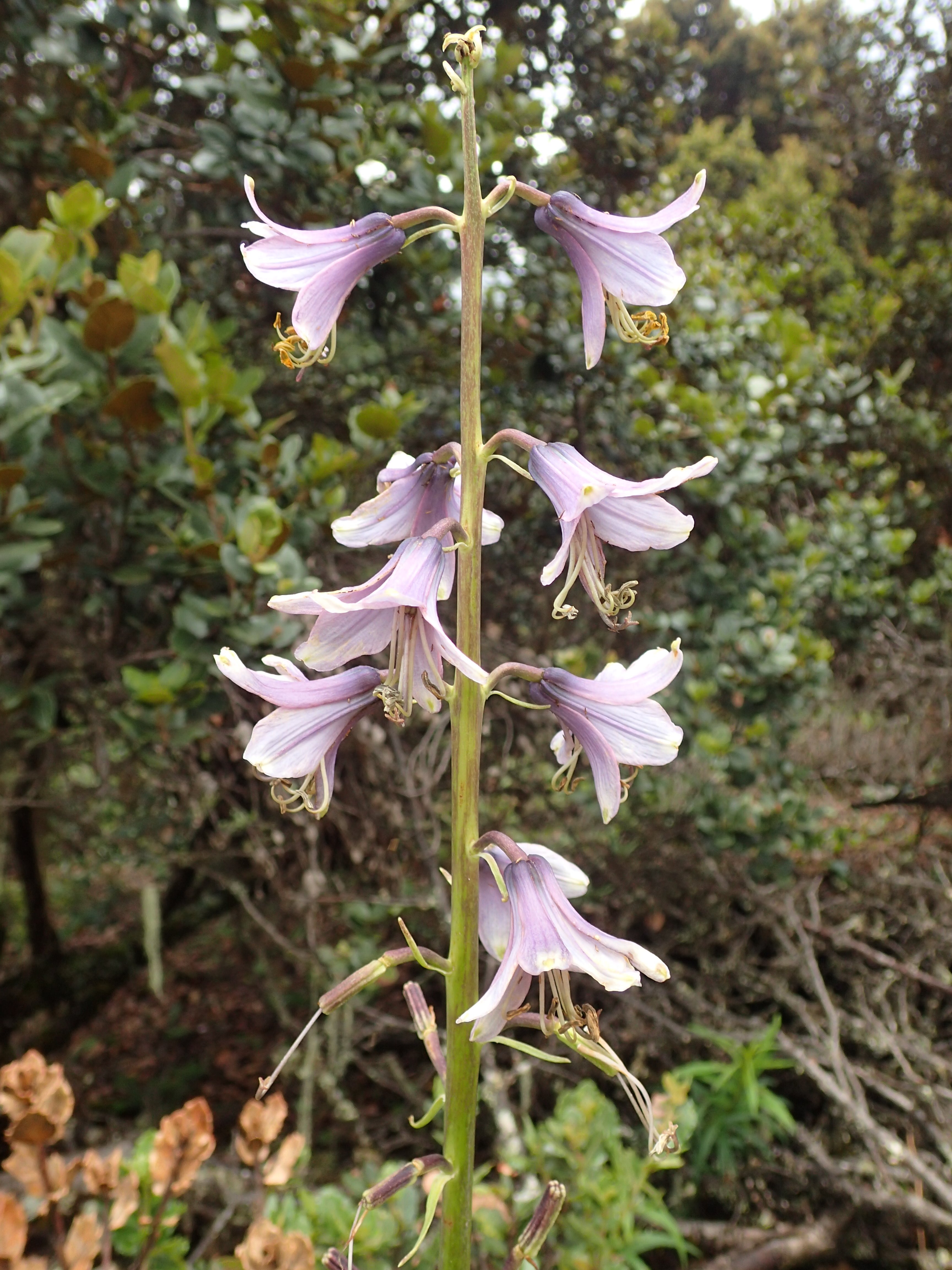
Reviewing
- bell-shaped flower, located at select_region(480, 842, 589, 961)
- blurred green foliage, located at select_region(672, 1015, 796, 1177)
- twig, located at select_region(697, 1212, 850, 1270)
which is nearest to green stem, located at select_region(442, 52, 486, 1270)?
bell-shaped flower, located at select_region(480, 842, 589, 961)

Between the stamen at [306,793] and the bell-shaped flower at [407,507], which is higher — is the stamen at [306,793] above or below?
below

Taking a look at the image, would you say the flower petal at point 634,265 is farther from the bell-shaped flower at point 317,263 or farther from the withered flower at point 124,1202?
the withered flower at point 124,1202

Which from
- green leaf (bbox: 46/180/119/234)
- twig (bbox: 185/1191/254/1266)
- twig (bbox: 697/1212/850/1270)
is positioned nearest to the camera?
twig (bbox: 185/1191/254/1266)

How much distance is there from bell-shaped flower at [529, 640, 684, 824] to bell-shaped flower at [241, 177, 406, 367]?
0.52 m

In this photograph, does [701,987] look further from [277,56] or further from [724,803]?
[277,56]

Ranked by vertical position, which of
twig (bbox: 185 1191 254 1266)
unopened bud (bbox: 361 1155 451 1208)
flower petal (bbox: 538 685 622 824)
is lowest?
twig (bbox: 185 1191 254 1266)

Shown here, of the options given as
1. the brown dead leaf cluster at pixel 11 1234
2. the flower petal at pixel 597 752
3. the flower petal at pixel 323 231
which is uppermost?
the flower petal at pixel 323 231

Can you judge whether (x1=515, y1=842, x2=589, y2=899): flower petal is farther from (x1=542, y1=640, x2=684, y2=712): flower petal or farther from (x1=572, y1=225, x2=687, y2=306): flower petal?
(x1=572, y1=225, x2=687, y2=306): flower petal

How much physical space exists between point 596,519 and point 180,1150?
1466 mm

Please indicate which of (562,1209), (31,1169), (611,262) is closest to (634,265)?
(611,262)

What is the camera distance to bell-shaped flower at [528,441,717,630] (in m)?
0.98

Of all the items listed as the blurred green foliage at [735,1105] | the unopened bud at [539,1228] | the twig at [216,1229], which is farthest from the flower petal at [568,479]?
the blurred green foliage at [735,1105]

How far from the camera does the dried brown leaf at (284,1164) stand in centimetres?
169

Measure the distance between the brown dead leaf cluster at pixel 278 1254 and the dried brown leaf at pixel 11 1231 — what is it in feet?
1.28
